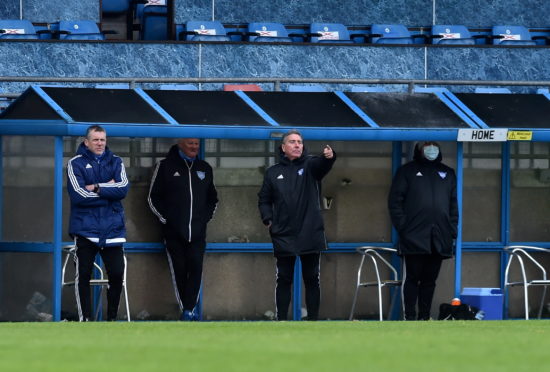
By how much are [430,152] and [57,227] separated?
3619 mm

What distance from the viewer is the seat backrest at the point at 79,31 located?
895 inches

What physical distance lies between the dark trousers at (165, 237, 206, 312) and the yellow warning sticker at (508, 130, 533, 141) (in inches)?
128

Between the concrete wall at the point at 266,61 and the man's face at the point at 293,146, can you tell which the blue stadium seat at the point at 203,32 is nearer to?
the concrete wall at the point at 266,61

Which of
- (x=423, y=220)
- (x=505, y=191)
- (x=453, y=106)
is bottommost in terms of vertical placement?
(x=423, y=220)

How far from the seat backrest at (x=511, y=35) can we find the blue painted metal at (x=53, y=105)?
11554mm

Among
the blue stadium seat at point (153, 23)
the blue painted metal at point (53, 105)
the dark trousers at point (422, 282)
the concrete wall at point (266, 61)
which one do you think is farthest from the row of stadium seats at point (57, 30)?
the dark trousers at point (422, 282)

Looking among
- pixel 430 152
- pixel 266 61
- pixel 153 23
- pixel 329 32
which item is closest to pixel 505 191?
pixel 430 152

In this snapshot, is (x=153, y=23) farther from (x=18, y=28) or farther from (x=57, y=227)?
(x=57, y=227)

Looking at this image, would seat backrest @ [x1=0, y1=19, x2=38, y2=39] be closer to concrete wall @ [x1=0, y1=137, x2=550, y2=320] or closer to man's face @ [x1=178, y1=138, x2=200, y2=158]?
concrete wall @ [x1=0, y1=137, x2=550, y2=320]

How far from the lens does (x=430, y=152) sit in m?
14.7
